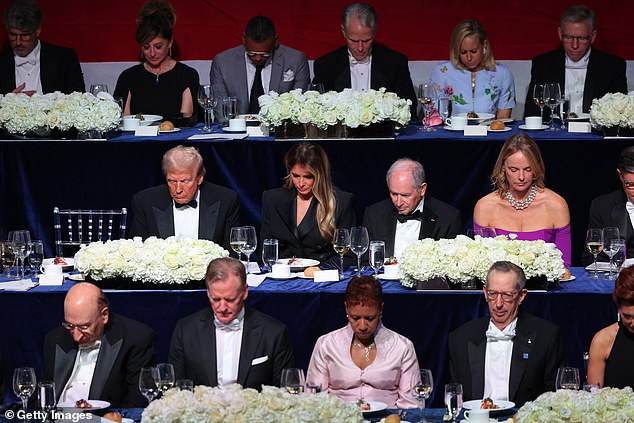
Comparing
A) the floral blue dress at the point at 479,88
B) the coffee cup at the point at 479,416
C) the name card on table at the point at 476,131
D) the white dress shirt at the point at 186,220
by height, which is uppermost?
the floral blue dress at the point at 479,88

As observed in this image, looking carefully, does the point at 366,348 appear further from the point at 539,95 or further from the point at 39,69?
the point at 39,69

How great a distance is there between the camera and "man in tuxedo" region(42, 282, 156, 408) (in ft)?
17.9

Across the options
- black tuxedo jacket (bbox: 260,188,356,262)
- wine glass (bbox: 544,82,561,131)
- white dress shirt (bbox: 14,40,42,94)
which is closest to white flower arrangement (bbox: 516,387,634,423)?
black tuxedo jacket (bbox: 260,188,356,262)

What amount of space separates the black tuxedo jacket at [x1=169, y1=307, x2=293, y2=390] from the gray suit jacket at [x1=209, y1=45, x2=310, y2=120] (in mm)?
3144

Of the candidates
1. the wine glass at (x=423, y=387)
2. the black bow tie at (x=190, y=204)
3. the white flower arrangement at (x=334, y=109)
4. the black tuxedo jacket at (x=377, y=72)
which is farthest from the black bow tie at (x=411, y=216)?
the wine glass at (x=423, y=387)

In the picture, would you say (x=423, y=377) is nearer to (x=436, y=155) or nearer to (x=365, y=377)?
(x=365, y=377)

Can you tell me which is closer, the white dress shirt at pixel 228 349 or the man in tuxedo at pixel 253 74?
the white dress shirt at pixel 228 349

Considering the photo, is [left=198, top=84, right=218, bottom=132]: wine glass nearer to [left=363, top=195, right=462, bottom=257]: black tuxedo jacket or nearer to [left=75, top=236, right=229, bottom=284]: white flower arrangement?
[left=363, top=195, right=462, bottom=257]: black tuxedo jacket

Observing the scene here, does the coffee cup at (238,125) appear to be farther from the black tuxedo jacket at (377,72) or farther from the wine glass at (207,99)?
the black tuxedo jacket at (377,72)

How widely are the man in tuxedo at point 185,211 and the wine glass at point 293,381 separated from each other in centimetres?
260

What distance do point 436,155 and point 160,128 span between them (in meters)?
1.81

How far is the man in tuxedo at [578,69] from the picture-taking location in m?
8.15

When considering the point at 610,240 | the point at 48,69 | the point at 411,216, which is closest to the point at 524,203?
the point at 411,216

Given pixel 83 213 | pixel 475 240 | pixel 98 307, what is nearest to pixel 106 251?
pixel 98 307
